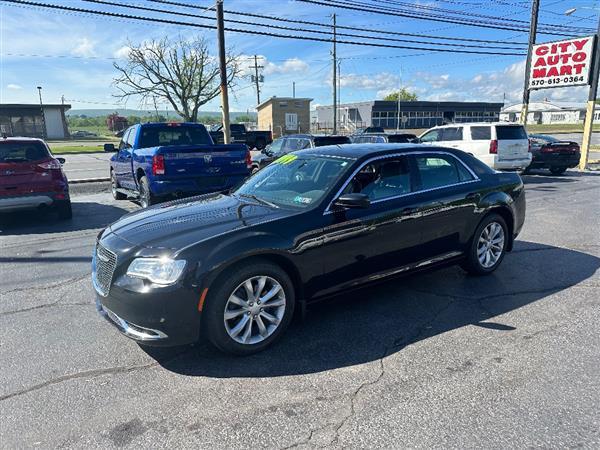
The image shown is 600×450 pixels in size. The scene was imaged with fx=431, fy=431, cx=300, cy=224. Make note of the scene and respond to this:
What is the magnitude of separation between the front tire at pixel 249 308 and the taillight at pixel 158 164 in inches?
201

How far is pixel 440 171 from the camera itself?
4.67 meters

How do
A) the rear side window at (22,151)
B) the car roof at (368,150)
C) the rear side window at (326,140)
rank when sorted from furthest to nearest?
the rear side window at (326,140)
the rear side window at (22,151)
the car roof at (368,150)

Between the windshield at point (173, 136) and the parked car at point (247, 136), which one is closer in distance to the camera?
the windshield at point (173, 136)

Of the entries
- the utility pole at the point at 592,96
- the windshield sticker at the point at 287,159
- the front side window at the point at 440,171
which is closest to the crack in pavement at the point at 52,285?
the windshield sticker at the point at 287,159

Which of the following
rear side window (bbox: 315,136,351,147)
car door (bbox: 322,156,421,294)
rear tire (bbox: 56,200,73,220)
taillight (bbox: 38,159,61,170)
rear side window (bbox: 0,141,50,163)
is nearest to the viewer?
car door (bbox: 322,156,421,294)

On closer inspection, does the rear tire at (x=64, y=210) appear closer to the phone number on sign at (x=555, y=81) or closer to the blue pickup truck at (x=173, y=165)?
the blue pickup truck at (x=173, y=165)

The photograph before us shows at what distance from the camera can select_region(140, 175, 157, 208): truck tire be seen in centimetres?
803

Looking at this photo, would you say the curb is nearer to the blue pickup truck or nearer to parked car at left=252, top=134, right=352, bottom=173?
parked car at left=252, top=134, right=352, bottom=173

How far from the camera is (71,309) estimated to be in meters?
4.30

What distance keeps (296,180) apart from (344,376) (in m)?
1.94

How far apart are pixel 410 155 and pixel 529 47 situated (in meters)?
18.2

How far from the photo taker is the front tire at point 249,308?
3.13 metres

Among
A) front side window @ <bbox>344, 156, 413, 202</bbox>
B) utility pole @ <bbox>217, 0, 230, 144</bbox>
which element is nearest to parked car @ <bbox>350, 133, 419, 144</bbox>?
utility pole @ <bbox>217, 0, 230, 144</bbox>

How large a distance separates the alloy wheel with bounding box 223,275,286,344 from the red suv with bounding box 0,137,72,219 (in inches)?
254
